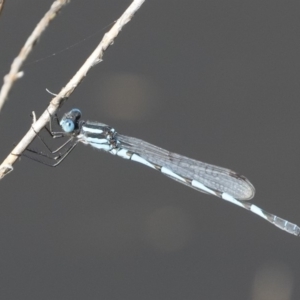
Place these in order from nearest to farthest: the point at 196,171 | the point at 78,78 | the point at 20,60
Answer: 1. the point at 20,60
2. the point at 78,78
3. the point at 196,171

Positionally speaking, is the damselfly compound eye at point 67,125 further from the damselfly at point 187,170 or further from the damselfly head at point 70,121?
the damselfly at point 187,170

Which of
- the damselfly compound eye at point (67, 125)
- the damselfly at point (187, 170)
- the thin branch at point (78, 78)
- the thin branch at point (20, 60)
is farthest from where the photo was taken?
the damselfly at point (187, 170)

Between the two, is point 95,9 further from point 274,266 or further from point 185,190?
point 274,266

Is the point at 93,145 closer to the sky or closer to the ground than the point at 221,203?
closer to the ground

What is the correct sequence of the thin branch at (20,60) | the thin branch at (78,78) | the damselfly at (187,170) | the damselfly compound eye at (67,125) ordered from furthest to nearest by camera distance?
the damselfly at (187,170)
the damselfly compound eye at (67,125)
the thin branch at (78,78)
the thin branch at (20,60)

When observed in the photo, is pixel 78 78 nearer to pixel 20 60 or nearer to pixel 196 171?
pixel 20 60

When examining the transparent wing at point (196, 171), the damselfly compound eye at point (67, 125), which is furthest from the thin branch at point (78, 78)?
the transparent wing at point (196, 171)

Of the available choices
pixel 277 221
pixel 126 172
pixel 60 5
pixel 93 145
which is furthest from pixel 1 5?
pixel 126 172

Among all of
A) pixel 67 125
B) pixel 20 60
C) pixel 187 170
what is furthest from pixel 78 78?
pixel 187 170

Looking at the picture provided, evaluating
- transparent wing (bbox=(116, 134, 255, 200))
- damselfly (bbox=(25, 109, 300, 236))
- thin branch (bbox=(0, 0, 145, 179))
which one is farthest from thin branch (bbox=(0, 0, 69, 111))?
transparent wing (bbox=(116, 134, 255, 200))

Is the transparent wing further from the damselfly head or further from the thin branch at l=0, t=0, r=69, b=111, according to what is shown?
the thin branch at l=0, t=0, r=69, b=111

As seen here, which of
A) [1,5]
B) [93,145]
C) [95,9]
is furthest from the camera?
[95,9]
